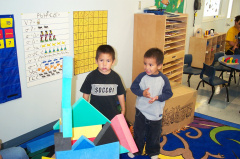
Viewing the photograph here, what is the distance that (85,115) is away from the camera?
0.88 m

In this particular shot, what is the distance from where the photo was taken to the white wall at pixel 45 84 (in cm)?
231

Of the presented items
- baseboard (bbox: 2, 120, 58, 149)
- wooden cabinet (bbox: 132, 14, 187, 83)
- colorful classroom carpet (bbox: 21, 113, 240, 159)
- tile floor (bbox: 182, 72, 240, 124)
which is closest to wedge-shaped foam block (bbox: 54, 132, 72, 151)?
colorful classroom carpet (bbox: 21, 113, 240, 159)

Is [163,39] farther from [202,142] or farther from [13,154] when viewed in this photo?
[13,154]

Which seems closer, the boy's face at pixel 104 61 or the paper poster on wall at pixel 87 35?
the boy's face at pixel 104 61

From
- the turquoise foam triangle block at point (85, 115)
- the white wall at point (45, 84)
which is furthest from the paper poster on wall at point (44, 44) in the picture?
the turquoise foam triangle block at point (85, 115)

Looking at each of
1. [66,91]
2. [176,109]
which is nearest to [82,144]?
[66,91]

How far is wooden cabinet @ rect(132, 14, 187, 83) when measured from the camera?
3438mm

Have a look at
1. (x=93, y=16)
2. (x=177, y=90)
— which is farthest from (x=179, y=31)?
(x=93, y=16)

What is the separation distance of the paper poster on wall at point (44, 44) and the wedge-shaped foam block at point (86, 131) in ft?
5.84

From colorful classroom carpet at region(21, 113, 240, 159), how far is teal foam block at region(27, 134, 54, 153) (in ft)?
0.16

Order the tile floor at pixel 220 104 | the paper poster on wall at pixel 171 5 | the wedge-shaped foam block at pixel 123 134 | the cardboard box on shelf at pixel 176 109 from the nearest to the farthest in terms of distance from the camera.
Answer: the wedge-shaped foam block at pixel 123 134, the cardboard box on shelf at pixel 176 109, the tile floor at pixel 220 104, the paper poster on wall at pixel 171 5

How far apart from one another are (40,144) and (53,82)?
28.5 inches

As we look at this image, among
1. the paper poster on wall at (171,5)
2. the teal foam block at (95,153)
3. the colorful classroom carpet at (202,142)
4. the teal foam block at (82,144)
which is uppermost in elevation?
the paper poster on wall at (171,5)

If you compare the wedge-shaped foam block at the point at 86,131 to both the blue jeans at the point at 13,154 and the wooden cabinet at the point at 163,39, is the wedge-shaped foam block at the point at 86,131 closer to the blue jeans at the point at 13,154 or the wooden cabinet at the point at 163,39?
the blue jeans at the point at 13,154
